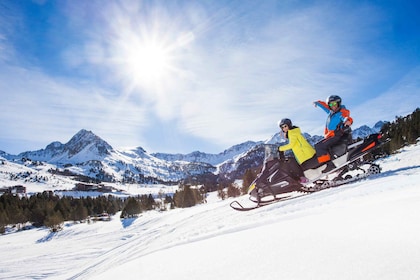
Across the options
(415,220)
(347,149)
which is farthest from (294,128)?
(415,220)

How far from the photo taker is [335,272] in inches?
74.0

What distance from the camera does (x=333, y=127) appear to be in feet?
25.2

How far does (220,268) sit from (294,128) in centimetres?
570

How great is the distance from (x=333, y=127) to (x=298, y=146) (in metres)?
1.24

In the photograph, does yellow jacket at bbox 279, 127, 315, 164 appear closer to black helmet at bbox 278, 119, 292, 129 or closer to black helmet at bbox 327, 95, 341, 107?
black helmet at bbox 278, 119, 292, 129

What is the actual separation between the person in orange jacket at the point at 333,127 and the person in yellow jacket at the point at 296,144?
10.3 inches

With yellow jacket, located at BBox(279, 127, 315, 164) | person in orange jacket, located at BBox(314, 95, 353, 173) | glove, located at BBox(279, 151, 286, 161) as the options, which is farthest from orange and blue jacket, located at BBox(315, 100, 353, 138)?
glove, located at BBox(279, 151, 286, 161)

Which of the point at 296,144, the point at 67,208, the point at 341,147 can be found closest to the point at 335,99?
the point at 341,147

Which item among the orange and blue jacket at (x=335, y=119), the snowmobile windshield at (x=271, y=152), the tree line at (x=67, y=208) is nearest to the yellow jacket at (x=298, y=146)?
the snowmobile windshield at (x=271, y=152)

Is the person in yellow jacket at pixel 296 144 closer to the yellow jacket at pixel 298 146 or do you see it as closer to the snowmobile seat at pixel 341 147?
the yellow jacket at pixel 298 146

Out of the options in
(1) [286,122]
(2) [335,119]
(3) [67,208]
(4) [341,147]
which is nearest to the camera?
(4) [341,147]

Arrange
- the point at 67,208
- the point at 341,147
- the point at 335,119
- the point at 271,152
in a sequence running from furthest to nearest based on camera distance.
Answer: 1. the point at 67,208
2. the point at 271,152
3. the point at 335,119
4. the point at 341,147

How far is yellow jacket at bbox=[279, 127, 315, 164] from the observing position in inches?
293

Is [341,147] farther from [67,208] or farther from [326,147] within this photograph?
[67,208]
